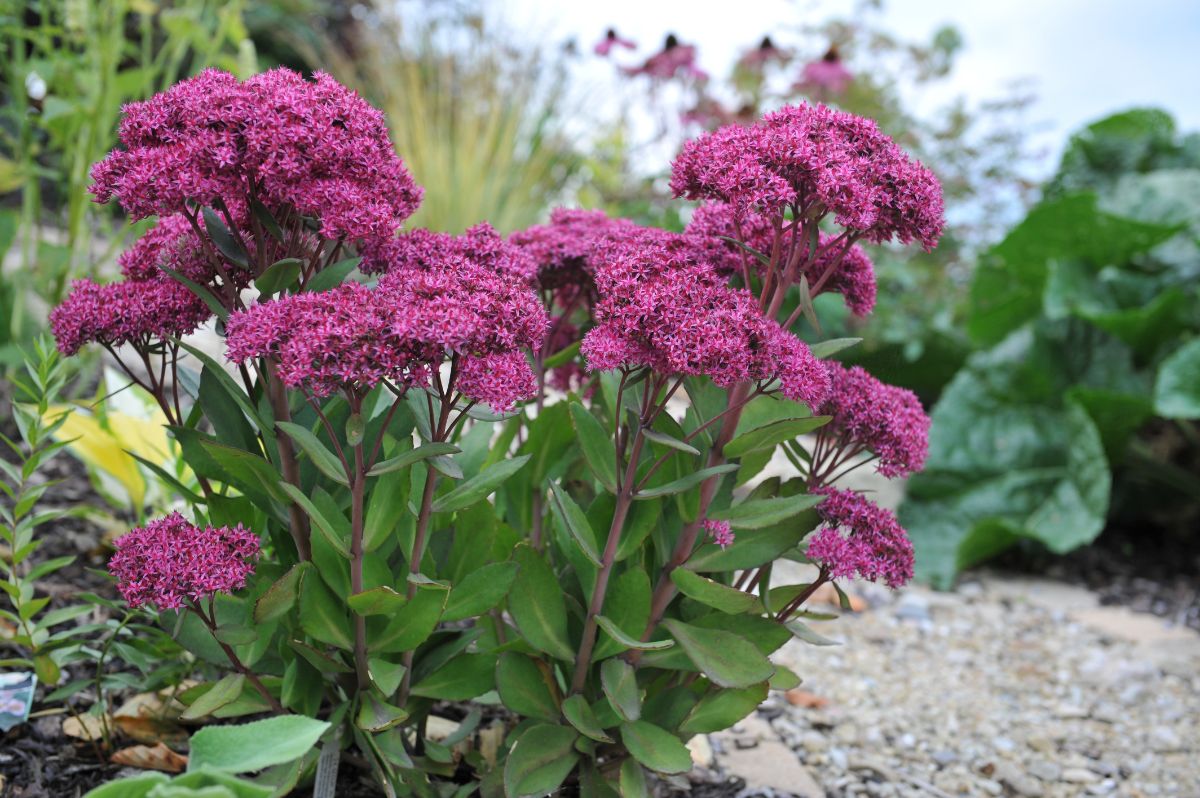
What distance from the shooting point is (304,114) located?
1435mm

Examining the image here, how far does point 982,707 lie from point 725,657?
1799mm

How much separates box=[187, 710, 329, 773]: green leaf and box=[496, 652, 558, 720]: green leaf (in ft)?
1.60

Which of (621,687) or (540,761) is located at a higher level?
(621,687)

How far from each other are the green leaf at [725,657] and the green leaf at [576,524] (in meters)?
0.22

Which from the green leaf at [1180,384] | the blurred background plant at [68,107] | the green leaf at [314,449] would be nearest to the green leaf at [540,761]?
the green leaf at [314,449]

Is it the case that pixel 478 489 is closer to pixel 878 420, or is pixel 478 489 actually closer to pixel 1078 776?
pixel 878 420

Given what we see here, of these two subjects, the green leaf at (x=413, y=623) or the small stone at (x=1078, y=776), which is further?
the small stone at (x=1078, y=776)

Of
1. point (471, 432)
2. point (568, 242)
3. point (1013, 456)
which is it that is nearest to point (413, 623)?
point (471, 432)

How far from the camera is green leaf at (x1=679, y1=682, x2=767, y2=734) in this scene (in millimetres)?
1742

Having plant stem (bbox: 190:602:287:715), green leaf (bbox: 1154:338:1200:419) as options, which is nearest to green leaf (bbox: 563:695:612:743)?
plant stem (bbox: 190:602:287:715)

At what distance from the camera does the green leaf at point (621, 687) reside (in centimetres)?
163

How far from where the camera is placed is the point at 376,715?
1.60 m

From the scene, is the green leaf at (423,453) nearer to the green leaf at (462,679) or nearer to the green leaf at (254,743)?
the green leaf at (254,743)

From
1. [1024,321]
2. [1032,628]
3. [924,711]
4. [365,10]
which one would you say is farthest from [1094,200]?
[365,10]
